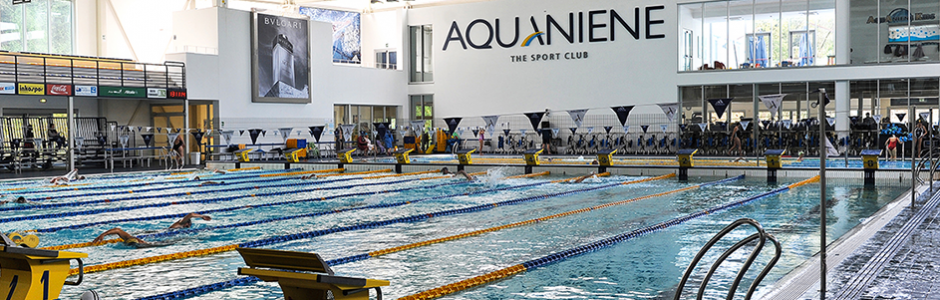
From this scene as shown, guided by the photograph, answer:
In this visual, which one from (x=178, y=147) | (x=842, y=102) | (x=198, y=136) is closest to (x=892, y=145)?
(x=842, y=102)

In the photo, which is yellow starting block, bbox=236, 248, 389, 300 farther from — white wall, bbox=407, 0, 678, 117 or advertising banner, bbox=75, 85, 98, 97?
white wall, bbox=407, 0, 678, 117

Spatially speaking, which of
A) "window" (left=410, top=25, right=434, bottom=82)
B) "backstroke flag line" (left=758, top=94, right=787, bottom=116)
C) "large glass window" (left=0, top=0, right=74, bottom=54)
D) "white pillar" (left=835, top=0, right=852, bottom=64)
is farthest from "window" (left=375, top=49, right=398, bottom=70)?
"backstroke flag line" (left=758, top=94, right=787, bottom=116)

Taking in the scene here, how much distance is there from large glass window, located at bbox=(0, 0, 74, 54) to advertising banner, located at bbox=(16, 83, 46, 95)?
630 centimetres

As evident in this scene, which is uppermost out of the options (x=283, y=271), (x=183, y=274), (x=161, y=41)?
(x=161, y=41)

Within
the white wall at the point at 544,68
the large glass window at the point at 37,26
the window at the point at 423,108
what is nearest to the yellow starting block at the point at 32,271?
the white wall at the point at 544,68

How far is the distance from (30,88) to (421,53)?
51.3ft

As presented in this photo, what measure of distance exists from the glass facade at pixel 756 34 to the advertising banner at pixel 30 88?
772 inches

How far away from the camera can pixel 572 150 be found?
90.2 ft

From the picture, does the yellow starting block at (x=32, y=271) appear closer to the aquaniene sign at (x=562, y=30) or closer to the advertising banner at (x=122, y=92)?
the advertising banner at (x=122, y=92)

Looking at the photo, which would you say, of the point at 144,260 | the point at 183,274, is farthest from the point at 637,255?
the point at 144,260

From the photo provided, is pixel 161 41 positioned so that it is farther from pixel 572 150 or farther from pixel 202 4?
pixel 572 150

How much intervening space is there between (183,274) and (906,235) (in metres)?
6.17

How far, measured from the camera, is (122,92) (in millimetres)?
22016

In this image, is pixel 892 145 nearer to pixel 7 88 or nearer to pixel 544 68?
pixel 544 68
